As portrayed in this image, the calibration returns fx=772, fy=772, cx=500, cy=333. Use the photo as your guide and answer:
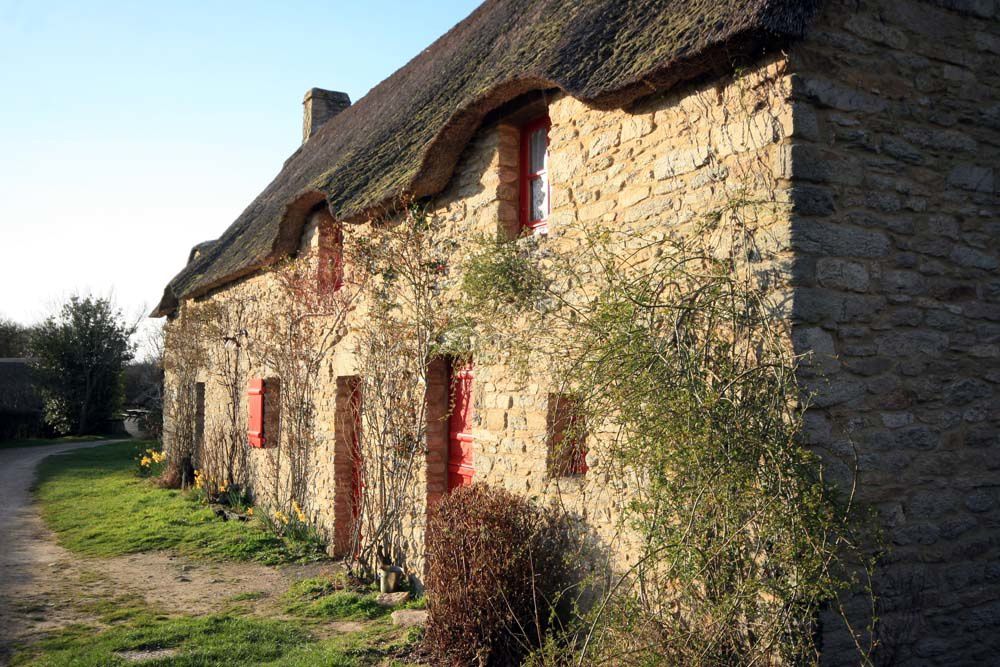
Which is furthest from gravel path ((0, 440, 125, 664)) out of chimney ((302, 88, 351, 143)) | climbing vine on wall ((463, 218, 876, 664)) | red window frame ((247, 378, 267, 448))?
chimney ((302, 88, 351, 143))

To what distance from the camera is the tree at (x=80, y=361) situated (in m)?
23.3

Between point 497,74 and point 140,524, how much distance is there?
7.31 m

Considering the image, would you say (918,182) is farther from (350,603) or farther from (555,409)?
(350,603)

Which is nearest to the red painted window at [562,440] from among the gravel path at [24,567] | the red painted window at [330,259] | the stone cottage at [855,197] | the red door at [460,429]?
the stone cottage at [855,197]

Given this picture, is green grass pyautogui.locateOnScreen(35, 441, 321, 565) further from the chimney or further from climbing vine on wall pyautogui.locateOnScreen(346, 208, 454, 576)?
the chimney

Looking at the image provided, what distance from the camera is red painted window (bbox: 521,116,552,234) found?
215 inches

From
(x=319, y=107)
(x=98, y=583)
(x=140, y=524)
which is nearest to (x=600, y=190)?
(x=98, y=583)

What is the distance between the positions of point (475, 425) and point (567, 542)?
49.4 inches

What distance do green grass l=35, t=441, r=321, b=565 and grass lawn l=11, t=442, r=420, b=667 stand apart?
21 millimetres

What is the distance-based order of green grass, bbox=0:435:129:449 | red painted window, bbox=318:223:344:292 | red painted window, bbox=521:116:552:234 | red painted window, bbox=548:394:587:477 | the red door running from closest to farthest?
red painted window, bbox=548:394:587:477 → red painted window, bbox=521:116:552:234 → the red door → red painted window, bbox=318:223:344:292 → green grass, bbox=0:435:129:449

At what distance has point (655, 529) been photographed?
3553 mm

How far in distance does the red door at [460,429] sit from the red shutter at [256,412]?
416 cm

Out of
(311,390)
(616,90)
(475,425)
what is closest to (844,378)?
(616,90)

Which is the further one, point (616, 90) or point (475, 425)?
point (475, 425)
